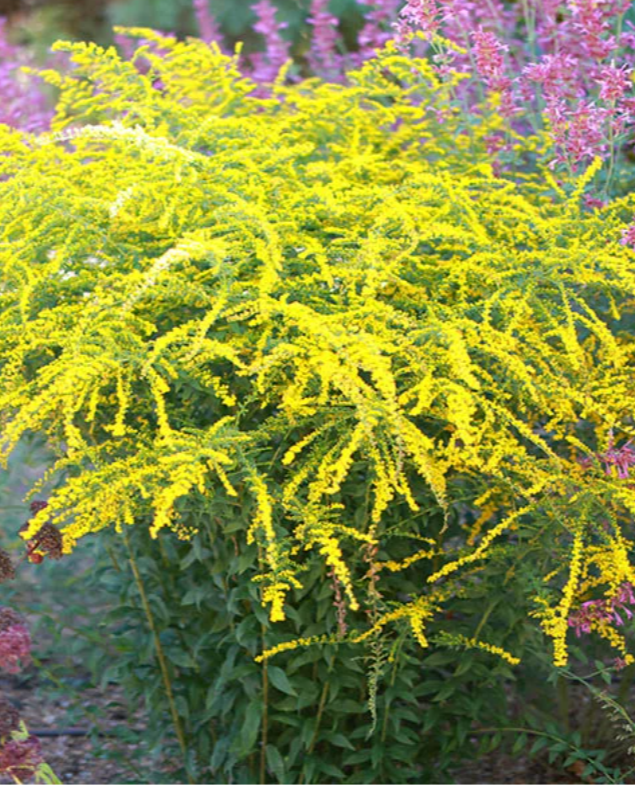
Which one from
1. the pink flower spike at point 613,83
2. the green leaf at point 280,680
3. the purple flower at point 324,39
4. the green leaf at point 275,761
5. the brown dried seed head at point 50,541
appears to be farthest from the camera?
the purple flower at point 324,39

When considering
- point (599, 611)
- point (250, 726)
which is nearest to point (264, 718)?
point (250, 726)

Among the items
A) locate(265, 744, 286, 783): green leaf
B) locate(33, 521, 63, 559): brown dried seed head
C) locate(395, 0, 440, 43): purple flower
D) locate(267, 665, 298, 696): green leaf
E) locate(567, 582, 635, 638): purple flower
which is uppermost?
locate(395, 0, 440, 43): purple flower

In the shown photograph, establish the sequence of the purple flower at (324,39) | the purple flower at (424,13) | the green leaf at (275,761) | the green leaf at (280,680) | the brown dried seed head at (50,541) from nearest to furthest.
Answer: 1. the brown dried seed head at (50,541)
2. the green leaf at (280,680)
3. the green leaf at (275,761)
4. the purple flower at (424,13)
5. the purple flower at (324,39)

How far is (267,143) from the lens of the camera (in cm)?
288

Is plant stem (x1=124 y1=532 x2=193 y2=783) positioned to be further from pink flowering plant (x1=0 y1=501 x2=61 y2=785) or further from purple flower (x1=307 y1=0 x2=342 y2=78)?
purple flower (x1=307 y1=0 x2=342 y2=78)

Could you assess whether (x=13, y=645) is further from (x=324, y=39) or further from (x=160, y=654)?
(x=324, y=39)

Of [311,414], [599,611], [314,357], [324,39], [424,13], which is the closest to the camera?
[314,357]

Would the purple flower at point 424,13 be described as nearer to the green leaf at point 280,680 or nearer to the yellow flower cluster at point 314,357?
the yellow flower cluster at point 314,357

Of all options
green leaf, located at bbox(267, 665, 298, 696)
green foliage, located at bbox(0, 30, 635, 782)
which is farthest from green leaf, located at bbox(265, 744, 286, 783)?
green leaf, located at bbox(267, 665, 298, 696)

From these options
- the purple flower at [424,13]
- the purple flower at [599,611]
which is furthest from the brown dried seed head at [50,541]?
the purple flower at [424,13]

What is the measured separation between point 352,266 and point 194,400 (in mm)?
443

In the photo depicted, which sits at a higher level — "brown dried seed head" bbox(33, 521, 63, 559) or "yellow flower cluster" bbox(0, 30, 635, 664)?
"yellow flower cluster" bbox(0, 30, 635, 664)

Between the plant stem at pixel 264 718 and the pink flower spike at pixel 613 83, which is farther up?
the pink flower spike at pixel 613 83

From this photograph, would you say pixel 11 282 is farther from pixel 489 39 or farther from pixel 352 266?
pixel 489 39
